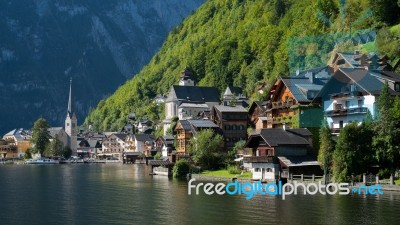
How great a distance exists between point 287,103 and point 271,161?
13.8 m

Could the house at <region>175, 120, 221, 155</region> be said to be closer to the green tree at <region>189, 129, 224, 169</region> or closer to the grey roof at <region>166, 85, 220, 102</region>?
the green tree at <region>189, 129, 224, 169</region>

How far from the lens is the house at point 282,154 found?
67812 mm

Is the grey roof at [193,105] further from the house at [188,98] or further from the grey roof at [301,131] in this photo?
the grey roof at [301,131]

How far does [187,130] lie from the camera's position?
10500cm

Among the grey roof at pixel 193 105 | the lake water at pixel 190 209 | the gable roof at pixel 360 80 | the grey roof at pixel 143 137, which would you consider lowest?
the lake water at pixel 190 209

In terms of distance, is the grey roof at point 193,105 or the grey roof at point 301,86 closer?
the grey roof at point 301,86

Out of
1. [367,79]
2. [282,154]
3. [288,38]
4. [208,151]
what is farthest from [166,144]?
[367,79]

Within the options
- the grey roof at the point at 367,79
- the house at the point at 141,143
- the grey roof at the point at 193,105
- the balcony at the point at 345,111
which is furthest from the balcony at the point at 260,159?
the house at the point at 141,143

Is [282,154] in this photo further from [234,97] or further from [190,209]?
[234,97]

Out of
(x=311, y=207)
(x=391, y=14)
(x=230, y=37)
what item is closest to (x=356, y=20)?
(x=391, y=14)

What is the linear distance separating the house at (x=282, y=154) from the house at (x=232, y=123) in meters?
29.5

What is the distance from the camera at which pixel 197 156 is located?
9019 cm

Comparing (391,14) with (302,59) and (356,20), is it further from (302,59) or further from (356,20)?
(302,59)

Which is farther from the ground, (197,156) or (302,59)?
(302,59)
